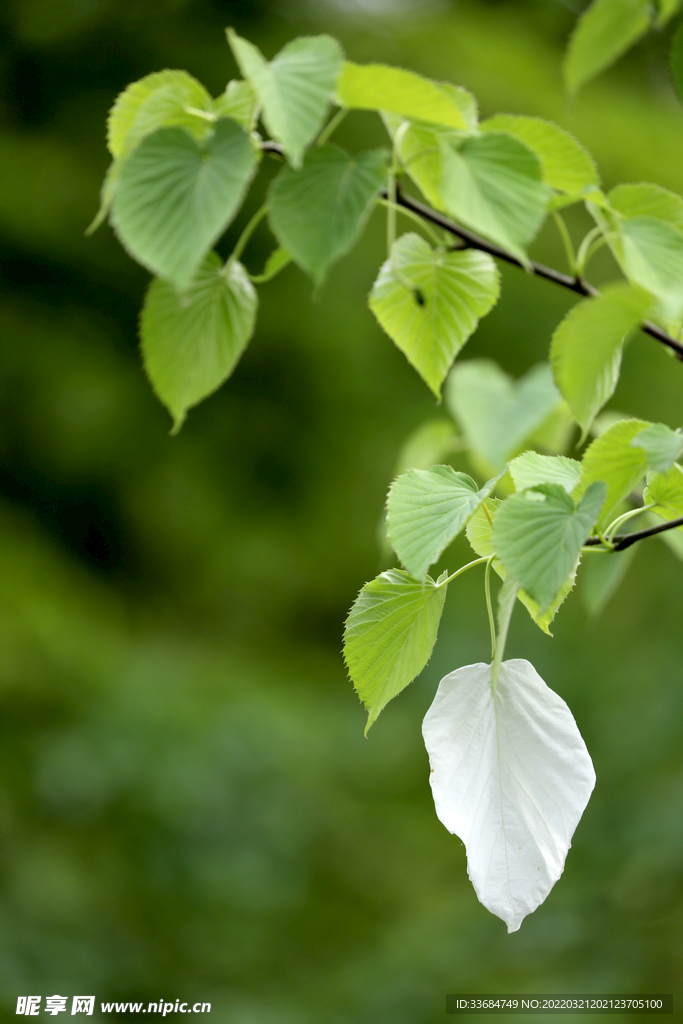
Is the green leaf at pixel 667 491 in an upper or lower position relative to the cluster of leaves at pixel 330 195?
lower

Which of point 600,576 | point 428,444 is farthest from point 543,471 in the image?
point 428,444

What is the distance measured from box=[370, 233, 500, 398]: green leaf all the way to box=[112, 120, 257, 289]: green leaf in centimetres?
9

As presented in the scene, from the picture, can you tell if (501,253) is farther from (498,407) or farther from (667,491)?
(498,407)

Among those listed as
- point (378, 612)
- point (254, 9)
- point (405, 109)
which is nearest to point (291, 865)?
point (378, 612)

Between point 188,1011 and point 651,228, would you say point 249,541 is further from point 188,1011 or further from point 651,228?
point 651,228

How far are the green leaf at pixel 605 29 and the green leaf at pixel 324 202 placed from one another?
0.26 metres

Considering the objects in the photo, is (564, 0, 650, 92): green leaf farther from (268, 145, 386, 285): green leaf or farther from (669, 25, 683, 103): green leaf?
(268, 145, 386, 285): green leaf

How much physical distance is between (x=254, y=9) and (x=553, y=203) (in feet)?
4.62

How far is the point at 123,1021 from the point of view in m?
1.06

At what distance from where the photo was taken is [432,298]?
0.27 metres

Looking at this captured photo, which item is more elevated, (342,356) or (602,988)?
(342,356)

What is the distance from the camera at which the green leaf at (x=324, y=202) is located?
197mm

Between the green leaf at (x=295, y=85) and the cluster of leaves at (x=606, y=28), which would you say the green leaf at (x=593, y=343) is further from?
the cluster of leaves at (x=606, y=28)

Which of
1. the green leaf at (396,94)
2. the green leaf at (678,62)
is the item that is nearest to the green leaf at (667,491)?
the green leaf at (396,94)
